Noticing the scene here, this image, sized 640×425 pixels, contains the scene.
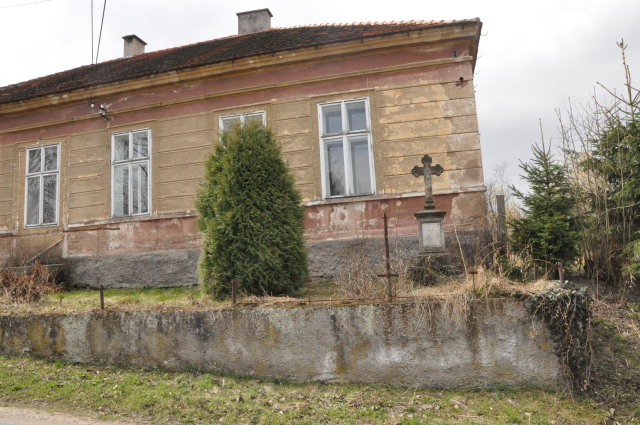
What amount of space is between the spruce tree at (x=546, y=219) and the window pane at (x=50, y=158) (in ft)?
32.6

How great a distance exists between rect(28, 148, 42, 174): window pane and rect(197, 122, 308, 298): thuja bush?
6613mm

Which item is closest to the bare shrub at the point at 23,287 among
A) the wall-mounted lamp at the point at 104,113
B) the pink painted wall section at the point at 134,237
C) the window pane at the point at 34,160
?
the pink painted wall section at the point at 134,237

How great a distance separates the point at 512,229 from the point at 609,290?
178 cm

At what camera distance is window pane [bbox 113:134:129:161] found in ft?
38.0

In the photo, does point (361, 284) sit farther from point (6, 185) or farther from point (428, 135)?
point (6, 185)

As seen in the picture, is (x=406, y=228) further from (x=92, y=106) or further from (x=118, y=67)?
(x=118, y=67)

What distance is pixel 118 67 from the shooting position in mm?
13672

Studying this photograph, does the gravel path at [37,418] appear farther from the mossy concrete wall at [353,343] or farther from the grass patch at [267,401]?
the mossy concrete wall at [353,343]

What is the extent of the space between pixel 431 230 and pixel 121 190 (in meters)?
7.22

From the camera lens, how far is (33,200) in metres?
12.2

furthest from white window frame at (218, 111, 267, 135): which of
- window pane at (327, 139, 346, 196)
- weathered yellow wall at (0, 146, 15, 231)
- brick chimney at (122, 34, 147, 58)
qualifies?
brick chimney at (122, 34, 147, 58)

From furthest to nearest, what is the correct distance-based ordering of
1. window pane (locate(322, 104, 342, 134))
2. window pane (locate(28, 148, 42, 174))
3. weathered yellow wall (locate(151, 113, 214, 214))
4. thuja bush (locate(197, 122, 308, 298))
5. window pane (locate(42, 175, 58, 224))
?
window pane (locate(28, 148, 42, 174)), window pane (locate(42, 175, 58, 224)), weathered yellow wall (locate(151, 113, 214, 214)), window pane (locate(322, 104, 342, 134)), thuja bush (locate(197, 122, 308, 298))

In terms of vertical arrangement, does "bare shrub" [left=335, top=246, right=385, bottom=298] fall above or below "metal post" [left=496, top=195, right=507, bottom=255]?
below

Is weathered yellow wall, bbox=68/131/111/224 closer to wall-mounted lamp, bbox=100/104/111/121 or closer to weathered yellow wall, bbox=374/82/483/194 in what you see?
wall-mounted lamp, bbox=100/104/111/121
